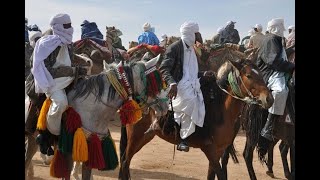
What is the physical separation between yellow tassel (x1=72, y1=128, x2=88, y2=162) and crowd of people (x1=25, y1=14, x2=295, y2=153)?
1.06 feet

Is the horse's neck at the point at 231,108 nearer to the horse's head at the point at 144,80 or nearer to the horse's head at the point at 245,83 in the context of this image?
the horse's head at the point at 245,83

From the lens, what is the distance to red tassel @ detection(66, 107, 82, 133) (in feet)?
18.2

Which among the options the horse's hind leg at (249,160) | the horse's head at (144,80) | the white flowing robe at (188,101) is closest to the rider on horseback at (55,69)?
the horse's head at (144,80)

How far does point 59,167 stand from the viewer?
5645 mm

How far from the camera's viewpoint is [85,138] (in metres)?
5.59

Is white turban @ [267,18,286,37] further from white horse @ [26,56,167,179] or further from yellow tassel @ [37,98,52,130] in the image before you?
yellow tassel @ [37,98,52,130]

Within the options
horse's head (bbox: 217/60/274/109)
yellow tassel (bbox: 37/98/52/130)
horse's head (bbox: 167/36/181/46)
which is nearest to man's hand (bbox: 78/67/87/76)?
yellow tassel (bbox: 37/98/52/130)

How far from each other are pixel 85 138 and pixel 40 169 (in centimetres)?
352

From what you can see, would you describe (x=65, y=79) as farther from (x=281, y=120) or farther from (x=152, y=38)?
(x=152, y=38)

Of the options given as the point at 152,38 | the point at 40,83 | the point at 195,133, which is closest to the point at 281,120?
the point at 195,133

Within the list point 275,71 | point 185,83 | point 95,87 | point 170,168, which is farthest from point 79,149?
point 170,168

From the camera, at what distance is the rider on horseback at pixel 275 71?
737 cm

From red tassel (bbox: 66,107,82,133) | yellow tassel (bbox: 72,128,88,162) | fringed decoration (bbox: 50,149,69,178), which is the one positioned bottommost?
fringed decoration (bbox: 50,149,69,178)
